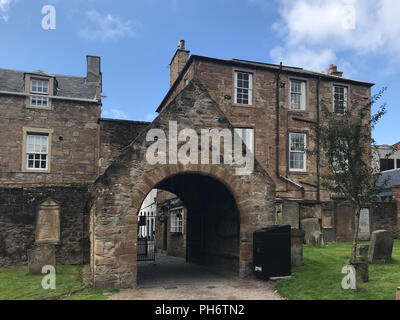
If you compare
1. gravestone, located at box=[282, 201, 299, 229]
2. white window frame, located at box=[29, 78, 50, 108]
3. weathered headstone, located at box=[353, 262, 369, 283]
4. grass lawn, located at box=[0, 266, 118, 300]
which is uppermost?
white window frame, located at box=[29, 78, 50, 108]

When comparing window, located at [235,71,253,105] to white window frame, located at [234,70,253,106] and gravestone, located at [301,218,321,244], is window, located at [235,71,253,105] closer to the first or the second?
white window frame, located at [234,70,253,106]

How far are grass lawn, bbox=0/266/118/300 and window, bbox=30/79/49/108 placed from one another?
38.5ft

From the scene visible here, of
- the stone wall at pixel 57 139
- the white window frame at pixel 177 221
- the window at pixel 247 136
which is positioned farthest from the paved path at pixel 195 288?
the stone wall at pixel 57 139

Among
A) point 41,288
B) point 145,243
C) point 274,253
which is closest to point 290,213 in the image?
point 145,243

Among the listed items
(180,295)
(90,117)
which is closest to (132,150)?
(180,295)

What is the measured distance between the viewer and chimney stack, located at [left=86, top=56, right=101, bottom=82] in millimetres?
24969

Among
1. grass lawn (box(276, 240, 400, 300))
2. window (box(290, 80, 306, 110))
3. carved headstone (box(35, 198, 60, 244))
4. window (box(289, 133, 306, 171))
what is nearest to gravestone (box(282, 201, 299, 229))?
window (box(289, 133, 306, 171))

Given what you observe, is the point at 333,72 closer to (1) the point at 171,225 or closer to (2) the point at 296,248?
(1) the point at 171,225

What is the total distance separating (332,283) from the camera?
9586 mm

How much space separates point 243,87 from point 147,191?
13.0 metres
